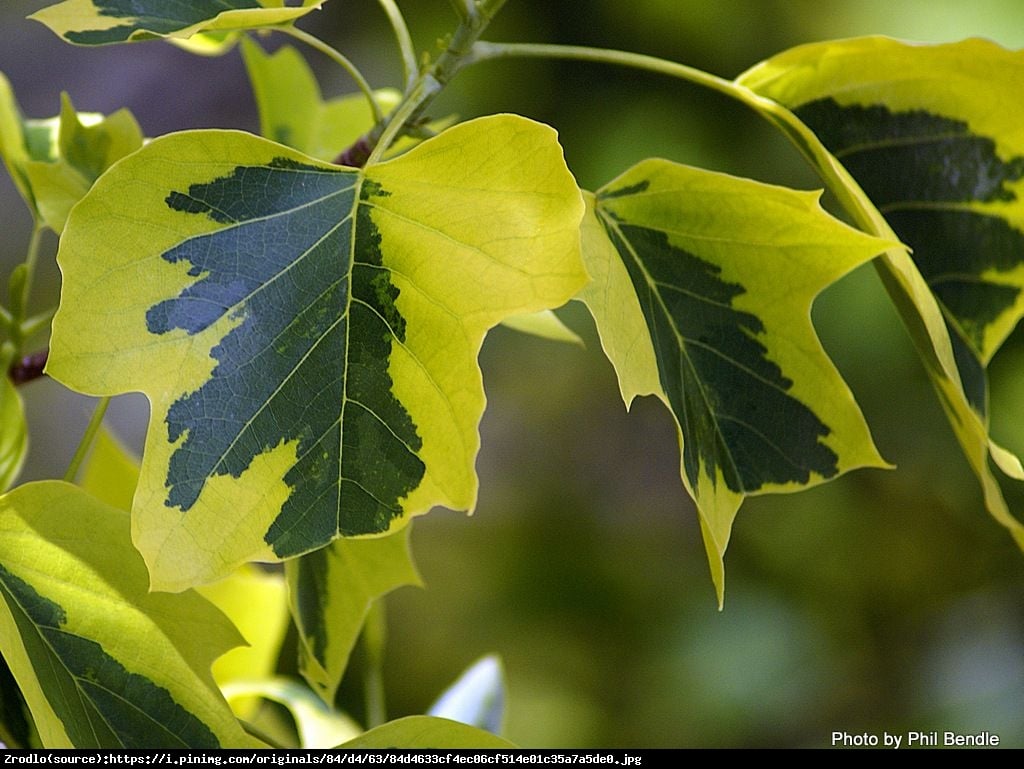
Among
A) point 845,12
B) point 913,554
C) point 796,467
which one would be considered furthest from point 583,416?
point 796,467

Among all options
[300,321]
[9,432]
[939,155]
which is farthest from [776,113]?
[9,432]

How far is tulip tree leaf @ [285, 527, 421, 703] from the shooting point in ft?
1.23

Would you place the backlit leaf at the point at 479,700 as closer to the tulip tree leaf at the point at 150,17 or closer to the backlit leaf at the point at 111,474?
the backlit leaf at the point at 111,474

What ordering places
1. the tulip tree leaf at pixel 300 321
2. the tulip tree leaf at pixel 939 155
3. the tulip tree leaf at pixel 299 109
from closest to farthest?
the tulip tree leaf at pixel 300 321 → the tulip tree leaf at pixel 939 155 → the tulip tree leaf at pixel 299 109

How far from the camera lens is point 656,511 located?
1.50 metres

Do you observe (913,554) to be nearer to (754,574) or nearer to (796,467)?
(754,574)

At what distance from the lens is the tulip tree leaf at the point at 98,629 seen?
299mm

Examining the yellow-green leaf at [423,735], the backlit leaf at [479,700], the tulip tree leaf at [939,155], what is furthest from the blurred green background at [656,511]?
the yellow-green leaf at [423,735]

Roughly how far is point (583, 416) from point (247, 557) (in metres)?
1.31

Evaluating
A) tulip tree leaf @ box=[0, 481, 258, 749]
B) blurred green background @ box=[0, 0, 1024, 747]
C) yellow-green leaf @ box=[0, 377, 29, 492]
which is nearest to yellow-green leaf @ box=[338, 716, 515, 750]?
tulip tree leaf @ box=[0, 481, 258, 749]

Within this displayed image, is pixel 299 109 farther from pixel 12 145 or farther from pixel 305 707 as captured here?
pixel 305 707

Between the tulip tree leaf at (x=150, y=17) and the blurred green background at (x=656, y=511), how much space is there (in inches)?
38.7

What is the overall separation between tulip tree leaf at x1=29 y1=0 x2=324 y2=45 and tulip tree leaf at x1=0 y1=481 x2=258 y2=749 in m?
0.13

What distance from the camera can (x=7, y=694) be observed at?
1.08 feet
